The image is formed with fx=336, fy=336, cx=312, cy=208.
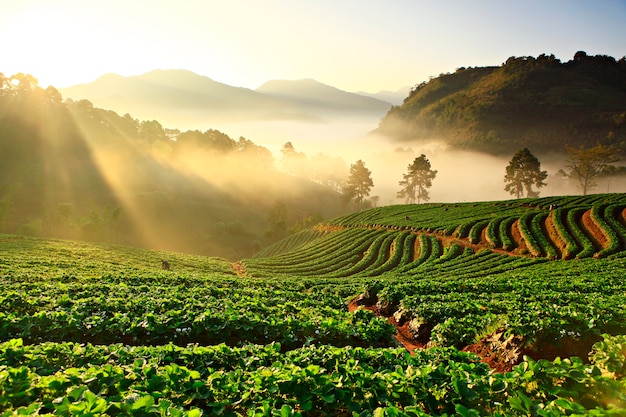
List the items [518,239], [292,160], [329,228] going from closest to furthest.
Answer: [518,239] → [329,228] → [292,160]

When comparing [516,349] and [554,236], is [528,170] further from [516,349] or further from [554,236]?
[516,349]

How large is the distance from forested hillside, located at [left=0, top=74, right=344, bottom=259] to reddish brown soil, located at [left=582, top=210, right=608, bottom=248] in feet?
245

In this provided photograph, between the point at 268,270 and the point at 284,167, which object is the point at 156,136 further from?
the point at 268,270

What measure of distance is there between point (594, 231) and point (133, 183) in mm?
126500

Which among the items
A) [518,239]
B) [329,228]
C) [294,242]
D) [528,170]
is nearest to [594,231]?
[518,239]

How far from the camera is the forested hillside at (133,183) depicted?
92250mm

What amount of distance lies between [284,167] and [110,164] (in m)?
79.7

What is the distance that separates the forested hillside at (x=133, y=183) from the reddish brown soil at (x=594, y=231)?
74618 mm

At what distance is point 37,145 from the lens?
114438 millimetres

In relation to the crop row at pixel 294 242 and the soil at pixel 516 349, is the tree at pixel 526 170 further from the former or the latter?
the soil at pixel 516 349

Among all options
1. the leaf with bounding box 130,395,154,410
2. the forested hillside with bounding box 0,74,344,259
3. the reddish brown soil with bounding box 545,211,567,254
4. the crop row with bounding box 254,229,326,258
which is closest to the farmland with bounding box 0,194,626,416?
the leaf with bounding box 130,395,154,410

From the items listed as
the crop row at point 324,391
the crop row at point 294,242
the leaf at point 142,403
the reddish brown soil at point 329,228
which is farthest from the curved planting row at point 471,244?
the leaf at point 142,403

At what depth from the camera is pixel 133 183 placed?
4719 inches

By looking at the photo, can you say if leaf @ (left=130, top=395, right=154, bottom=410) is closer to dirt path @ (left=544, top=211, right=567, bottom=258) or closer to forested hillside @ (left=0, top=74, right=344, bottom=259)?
dirt path @ (left=544, top=211, right=567, bottom=258)
